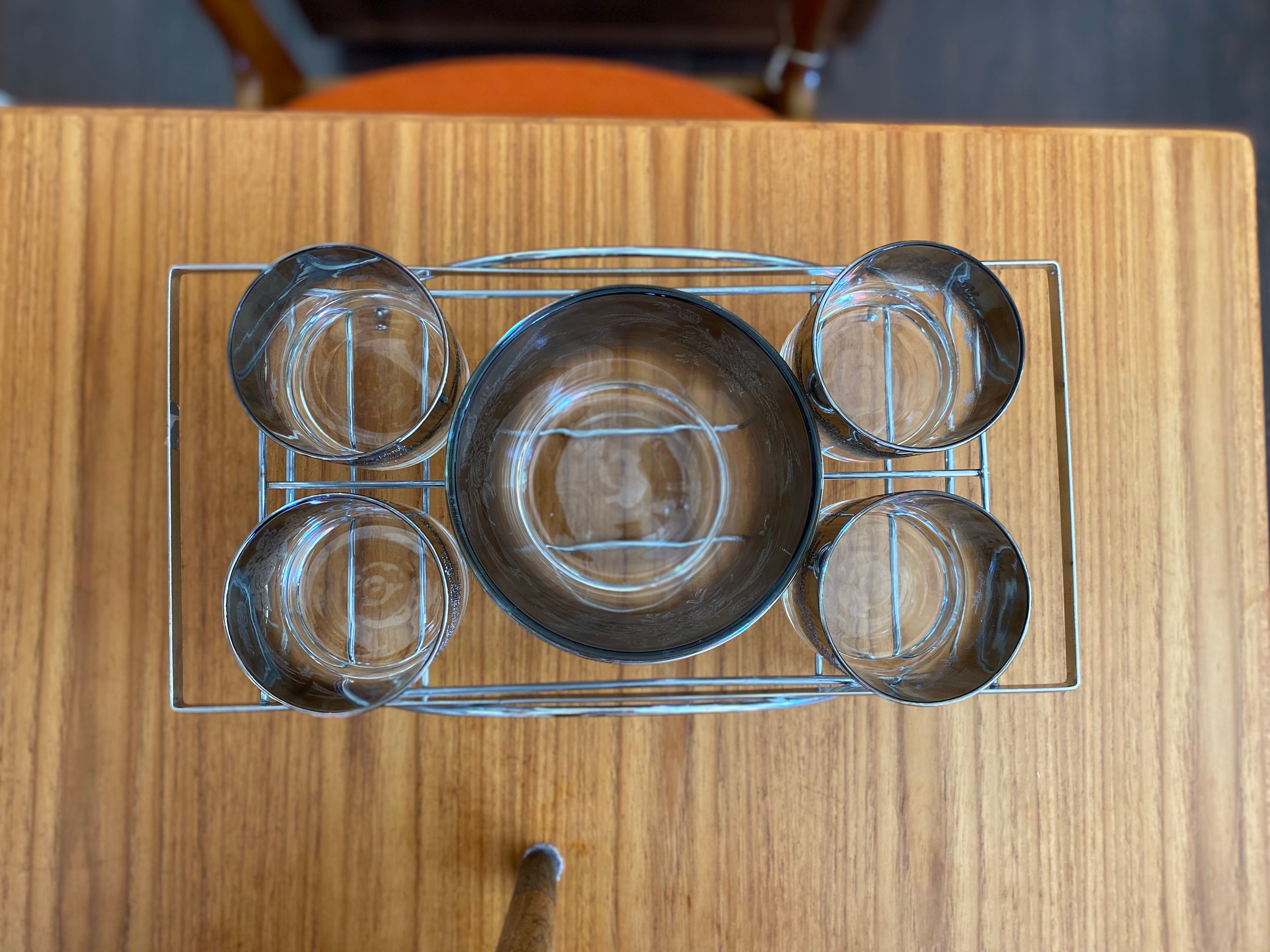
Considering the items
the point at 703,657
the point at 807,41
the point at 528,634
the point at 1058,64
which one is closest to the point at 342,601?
the point at 528,634

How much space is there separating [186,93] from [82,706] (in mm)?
1051

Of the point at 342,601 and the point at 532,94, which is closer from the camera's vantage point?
the point at 342,601

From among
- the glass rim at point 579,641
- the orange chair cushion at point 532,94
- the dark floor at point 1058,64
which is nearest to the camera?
the glass rim at point 579,641

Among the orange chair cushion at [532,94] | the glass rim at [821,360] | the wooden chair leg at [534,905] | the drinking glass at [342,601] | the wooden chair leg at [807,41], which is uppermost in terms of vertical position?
the wooden chair leg at [807,41]

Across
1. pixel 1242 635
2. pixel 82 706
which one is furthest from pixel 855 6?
pixel 82 706

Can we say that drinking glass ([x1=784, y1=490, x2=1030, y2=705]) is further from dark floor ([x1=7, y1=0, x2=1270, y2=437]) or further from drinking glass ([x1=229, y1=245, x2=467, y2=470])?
dark floor ([x1=7, y1=0, x2=1270, y2=437])

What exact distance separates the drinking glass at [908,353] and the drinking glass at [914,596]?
0.05m

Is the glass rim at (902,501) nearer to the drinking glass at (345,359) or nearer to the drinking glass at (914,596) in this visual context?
the drinking glass at (914,596)

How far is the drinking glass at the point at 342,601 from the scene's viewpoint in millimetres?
400

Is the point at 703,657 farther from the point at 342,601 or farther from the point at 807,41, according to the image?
the point at 807,41

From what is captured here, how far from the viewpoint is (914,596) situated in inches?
18.7

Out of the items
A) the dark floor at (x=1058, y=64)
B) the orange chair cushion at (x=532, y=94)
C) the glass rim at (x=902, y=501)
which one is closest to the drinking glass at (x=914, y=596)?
the glass rim at (x=902, y=501)

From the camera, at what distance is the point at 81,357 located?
1.75ft

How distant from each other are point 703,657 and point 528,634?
0.12 meters
